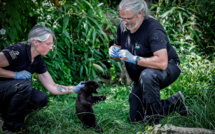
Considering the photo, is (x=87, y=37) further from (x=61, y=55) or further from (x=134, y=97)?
(x=134, y=97)

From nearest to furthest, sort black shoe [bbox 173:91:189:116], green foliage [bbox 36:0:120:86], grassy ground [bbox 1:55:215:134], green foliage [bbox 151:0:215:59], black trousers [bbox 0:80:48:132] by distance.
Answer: grassy ground [bbox 1:55:215:134]
black trousers [bbox 0:80:48:132]
black shoe [bbox 173:91:189:116]
green foliage [bbox 36:0:120:86]
green foliage [bbox 151:0:215:59]

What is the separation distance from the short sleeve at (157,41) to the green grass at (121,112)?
0.77 meters

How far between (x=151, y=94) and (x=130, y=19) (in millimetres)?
955

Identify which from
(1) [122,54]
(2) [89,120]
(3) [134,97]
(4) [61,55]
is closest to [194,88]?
(3) [134,97]

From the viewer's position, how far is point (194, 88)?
13.5 ft

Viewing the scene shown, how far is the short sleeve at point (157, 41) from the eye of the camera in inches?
117

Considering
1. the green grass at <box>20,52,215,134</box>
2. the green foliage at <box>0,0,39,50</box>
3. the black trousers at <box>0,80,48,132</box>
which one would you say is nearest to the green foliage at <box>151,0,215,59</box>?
the green grass at <box>20,52,215,134</box>

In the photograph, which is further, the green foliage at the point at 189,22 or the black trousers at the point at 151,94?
the green foliage at the point at 189,22

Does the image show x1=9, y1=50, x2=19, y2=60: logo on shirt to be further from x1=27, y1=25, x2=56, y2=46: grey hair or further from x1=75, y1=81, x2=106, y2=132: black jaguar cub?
x1=75, y1=81, x2=106, y2=132: black jaguar cub

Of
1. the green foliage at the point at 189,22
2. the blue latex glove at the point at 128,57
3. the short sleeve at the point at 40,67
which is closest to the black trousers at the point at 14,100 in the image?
the short sleeve at the point at 40,67

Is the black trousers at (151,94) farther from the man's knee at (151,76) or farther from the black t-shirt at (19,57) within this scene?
the black t-shirt at (19,57)

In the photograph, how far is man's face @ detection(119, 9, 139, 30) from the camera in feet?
10.2

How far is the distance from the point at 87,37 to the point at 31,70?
1.63 m

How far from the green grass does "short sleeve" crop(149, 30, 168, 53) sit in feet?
2.54
